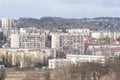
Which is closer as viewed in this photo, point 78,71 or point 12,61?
point 78,71

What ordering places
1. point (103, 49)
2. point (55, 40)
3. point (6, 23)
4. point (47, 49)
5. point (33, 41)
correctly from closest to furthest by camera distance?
point (47, 49) → point (103, 49) → point (33, 41) → point (55, 40) → point (6, 23)

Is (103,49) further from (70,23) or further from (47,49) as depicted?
(70,23)

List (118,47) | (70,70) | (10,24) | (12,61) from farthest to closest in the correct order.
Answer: (10,24)
(118,47)
(12,61)
(70,70)

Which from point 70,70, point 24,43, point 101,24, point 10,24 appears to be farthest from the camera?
point 101,24

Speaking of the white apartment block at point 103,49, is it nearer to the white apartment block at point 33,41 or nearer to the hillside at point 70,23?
the white apartment block at point 33,41

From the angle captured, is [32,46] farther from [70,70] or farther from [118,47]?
[70,70]

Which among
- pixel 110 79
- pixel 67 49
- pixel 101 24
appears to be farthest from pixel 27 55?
pixel 101 24

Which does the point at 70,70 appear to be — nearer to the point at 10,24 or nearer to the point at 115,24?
the point at 10,24

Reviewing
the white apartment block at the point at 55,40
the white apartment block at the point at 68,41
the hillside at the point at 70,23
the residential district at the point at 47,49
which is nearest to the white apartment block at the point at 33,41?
the residential district at the point at 47,49

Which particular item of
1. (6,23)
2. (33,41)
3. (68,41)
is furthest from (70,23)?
(33,41)
